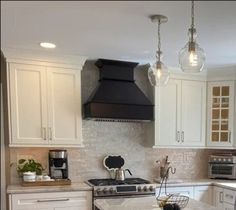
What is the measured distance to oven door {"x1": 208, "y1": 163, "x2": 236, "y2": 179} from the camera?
13.6 feet

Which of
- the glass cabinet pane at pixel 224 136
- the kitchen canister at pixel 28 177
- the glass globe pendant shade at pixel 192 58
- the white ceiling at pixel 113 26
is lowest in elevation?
the kitchen canister at pixel 28 177

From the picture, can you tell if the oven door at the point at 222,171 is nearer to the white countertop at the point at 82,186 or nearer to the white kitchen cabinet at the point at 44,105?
the white countertop at the point at 82,186

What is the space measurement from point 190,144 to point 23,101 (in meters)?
2.38

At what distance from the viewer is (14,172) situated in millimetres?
3570

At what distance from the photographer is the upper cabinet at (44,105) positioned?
3.37 m

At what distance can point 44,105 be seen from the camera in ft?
11.4

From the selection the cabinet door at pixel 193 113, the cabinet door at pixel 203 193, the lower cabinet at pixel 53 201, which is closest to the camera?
the lower cabinet at pixel 53 201

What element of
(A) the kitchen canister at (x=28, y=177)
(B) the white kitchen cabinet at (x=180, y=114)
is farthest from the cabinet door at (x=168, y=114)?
(A) the kitchen canister at (x=28, y=177)

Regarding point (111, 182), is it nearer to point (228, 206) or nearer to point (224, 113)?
point (228, 206)

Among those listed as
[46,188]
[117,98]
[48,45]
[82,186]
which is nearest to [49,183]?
[46,188]

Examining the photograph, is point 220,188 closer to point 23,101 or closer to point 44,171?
point 44,171

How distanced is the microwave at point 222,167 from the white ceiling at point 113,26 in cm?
154

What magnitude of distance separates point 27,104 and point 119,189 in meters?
1.52

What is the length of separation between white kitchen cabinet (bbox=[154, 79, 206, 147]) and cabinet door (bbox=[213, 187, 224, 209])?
0.66 m
